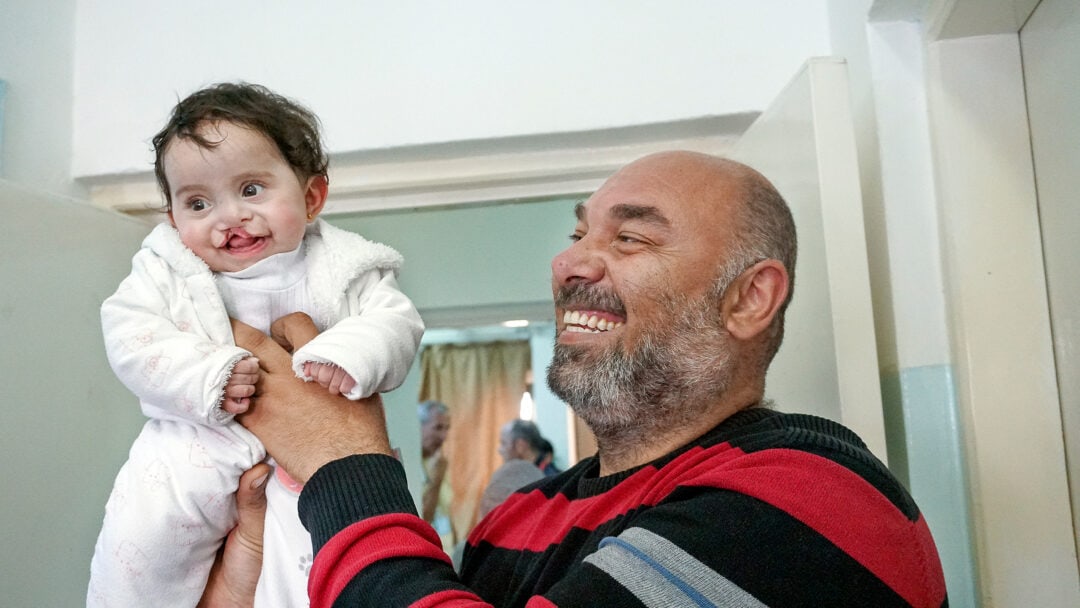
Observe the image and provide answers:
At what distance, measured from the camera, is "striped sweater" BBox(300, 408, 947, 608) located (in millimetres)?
875

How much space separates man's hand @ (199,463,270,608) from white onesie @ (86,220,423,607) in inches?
0.6

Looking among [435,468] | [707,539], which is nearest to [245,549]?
[707,539]

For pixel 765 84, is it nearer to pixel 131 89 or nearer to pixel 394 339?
pixel 394 339

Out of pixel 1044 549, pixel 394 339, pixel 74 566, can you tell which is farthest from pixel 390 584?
pixel 74 566

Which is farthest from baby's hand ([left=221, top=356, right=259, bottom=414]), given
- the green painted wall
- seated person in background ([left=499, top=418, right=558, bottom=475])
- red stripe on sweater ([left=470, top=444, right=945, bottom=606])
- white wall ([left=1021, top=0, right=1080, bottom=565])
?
seated person in background ([left=499, top=418, right=558, bottom=475])

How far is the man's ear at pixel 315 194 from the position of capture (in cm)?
143

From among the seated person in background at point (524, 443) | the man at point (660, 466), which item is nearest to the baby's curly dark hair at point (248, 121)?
the man at point (660, 466)

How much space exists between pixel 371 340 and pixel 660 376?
390 mm

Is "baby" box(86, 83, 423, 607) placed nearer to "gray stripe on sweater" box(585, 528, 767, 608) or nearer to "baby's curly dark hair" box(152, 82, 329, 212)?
"baby's curly dark hair" box(152, 82, 329, 212)

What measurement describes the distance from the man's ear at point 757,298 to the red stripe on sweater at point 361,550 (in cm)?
54

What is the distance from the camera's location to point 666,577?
2.87 ft

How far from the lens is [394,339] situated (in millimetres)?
1268

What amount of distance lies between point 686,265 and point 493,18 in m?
1.03

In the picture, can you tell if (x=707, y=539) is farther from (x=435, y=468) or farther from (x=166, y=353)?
(x=435, y=468)
